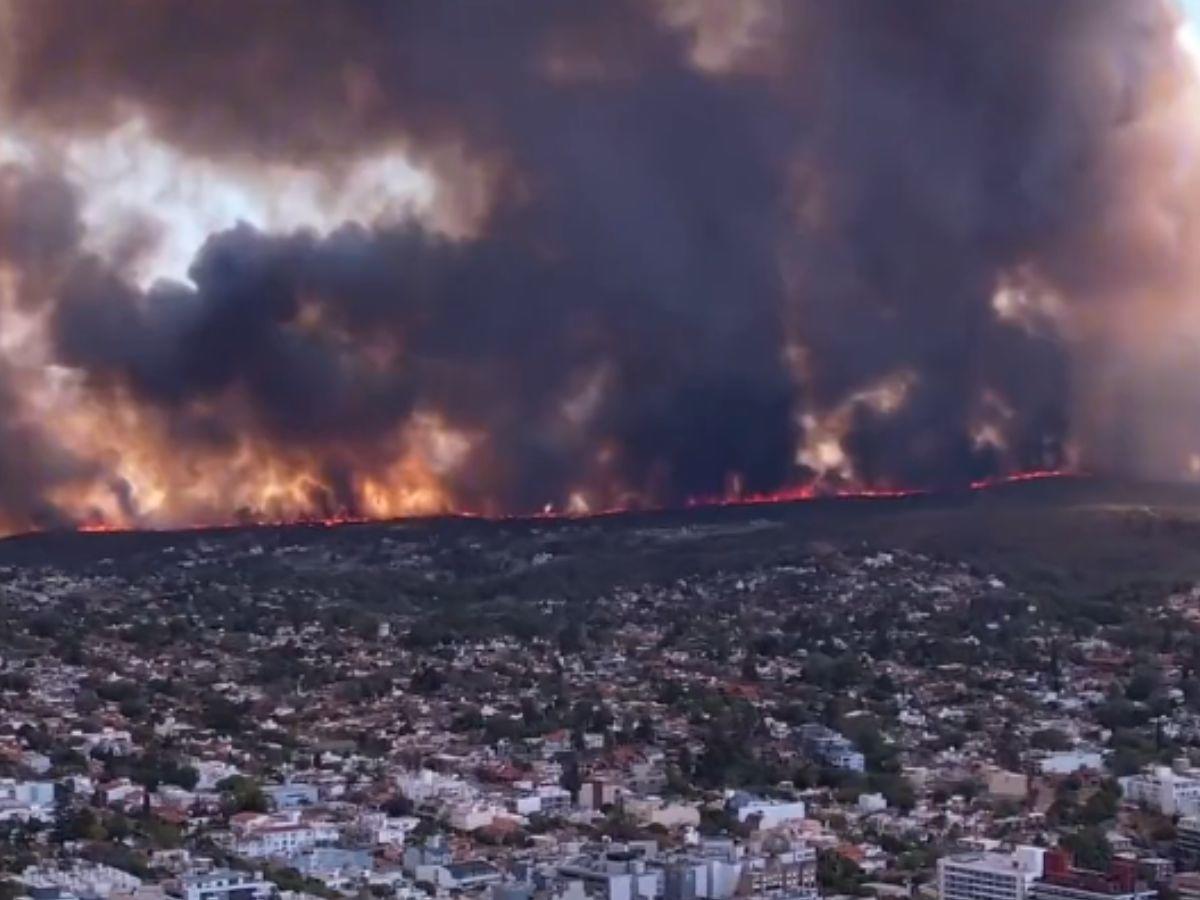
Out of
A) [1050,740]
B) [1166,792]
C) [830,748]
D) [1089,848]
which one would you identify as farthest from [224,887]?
[1050,740]

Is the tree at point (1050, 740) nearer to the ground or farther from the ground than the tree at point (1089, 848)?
farther from the ground

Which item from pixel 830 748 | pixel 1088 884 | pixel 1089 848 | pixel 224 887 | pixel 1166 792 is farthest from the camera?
pixel 830 748

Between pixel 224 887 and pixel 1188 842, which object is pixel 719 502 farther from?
pixel 224 887

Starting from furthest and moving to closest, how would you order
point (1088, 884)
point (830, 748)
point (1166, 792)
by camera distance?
point (830, 748)
point (1166, 792)
point (1088, 884)

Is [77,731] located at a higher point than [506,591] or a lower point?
lower

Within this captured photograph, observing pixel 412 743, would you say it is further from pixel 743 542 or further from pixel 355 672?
pixel 743 542

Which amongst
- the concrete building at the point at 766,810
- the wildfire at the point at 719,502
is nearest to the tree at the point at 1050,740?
the concrete building at the point at 766,810

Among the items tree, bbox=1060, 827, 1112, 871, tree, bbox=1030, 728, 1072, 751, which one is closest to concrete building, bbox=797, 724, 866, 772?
tree, bbox=1030, 728, 1072, 751

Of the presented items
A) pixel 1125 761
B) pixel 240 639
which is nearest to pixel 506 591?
pixel 240 639

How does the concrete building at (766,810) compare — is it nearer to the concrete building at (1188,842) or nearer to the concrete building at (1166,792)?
the concrete building at (1166,792)
